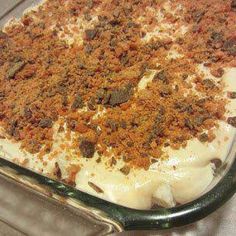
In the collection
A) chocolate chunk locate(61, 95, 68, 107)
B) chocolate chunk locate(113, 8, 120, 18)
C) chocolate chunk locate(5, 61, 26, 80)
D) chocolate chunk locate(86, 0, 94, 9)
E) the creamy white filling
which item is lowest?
the creamy white filling

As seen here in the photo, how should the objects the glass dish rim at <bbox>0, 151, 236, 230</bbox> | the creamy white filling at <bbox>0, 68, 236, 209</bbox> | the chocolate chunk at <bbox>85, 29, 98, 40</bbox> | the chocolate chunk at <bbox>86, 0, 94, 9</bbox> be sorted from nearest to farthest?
the glass dish rim at <bbox>0, 151, 236, 230</bbox> → the creamy white filling at <bbox>0, 68, 236, 209</bbox> → the chocolate chunk at <bbox>85, 29, 98, 40</bbox> → the chocolate chunk at <bbox>86, 0, 94, 9</bbox>

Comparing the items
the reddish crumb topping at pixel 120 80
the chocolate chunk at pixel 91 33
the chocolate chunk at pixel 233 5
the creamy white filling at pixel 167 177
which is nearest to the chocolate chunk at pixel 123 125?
the reddish crumb topping at pixel 120 80

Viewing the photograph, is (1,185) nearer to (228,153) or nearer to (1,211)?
(1,211)

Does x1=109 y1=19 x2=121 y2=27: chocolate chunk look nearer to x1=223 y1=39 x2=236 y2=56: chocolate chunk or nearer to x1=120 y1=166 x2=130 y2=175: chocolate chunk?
x1=223 y1=39 x2=236 y2=56: chocolate chunk

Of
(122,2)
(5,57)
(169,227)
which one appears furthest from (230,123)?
(5,57)

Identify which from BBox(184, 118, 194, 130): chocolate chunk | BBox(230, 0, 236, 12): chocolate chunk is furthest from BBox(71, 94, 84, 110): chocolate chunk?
BBox(230, 0, 236, 12): chocolate chunk

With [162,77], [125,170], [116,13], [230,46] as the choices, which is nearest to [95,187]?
[125,170]

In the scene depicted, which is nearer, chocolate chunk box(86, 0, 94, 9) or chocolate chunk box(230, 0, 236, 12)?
chocolate chunk box(230, 0, 236, 12)

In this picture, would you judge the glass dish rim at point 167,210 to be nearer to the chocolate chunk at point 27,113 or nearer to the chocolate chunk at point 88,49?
the chocolate chunk at point 27,113
